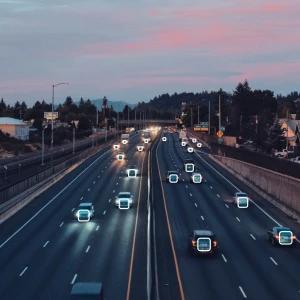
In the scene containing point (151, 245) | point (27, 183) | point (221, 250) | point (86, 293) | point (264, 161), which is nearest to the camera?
point (86, 293)

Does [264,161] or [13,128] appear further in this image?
[13,128]

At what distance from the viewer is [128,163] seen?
96812mm

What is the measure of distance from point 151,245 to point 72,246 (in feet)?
17.4

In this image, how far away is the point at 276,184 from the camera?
5700 centimetres

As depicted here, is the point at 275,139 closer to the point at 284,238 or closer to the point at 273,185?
the point at 273,185

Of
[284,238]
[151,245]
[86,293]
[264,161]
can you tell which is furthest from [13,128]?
[86,293]

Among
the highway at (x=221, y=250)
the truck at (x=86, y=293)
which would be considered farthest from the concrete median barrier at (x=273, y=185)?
the truck at (x=86, y=293)

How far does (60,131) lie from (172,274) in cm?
16622

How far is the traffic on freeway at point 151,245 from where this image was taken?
2866cm

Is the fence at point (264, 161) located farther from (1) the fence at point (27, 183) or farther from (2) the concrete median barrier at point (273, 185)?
(1) the fence at point (27, 183)

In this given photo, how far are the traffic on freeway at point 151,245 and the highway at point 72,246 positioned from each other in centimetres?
5

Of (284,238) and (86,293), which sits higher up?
(86,293)

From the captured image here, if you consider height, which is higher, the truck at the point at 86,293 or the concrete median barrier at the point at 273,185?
the truck at the point at 86,293

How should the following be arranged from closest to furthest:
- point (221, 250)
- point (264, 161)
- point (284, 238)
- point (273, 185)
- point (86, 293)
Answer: point (86, 293) → point (221, 250) → point (284, 238) → point (273, 185) → point (264, 161)
